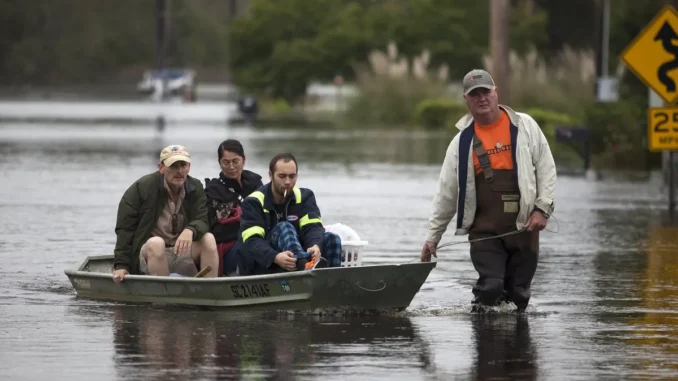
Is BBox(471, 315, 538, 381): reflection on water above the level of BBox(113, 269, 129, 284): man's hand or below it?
below

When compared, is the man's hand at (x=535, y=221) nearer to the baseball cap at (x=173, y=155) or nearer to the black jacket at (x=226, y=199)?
the black jacket at (x=226, y=199)

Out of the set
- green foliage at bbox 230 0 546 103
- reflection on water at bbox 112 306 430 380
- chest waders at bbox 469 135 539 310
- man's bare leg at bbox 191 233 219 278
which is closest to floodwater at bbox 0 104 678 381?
reflection on water at bbox 112 306 430 380

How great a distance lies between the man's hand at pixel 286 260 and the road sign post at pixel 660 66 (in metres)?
→ 10.1

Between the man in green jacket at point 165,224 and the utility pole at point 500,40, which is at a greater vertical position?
the utility pole at point 500,40

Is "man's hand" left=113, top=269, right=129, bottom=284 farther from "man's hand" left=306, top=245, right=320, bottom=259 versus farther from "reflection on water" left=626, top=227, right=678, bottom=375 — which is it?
"reflection on water" left=626, top=227, right=678, bottom=375

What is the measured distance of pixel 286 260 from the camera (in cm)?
1192

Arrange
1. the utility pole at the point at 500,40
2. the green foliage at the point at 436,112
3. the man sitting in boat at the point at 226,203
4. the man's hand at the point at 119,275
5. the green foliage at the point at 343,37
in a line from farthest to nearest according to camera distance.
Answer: the green foliage at the point at 343,37
the green foliage at the point at 436,112
the utility pole at the point at 500,40
the man sitting in boat at the point at 226,203
the man's hand at the point at 119,275

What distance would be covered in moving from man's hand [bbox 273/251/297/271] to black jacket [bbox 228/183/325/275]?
0.54 ft

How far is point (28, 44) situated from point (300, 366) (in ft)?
457

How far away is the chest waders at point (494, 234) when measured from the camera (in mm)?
→ 11844

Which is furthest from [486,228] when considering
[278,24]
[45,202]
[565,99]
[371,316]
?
[278,24]

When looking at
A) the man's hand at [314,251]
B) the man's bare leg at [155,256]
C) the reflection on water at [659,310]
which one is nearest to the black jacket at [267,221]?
the man's hand at [314,251]

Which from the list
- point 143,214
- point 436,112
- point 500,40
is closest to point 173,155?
point 143,214

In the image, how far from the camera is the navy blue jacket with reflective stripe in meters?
12.2
